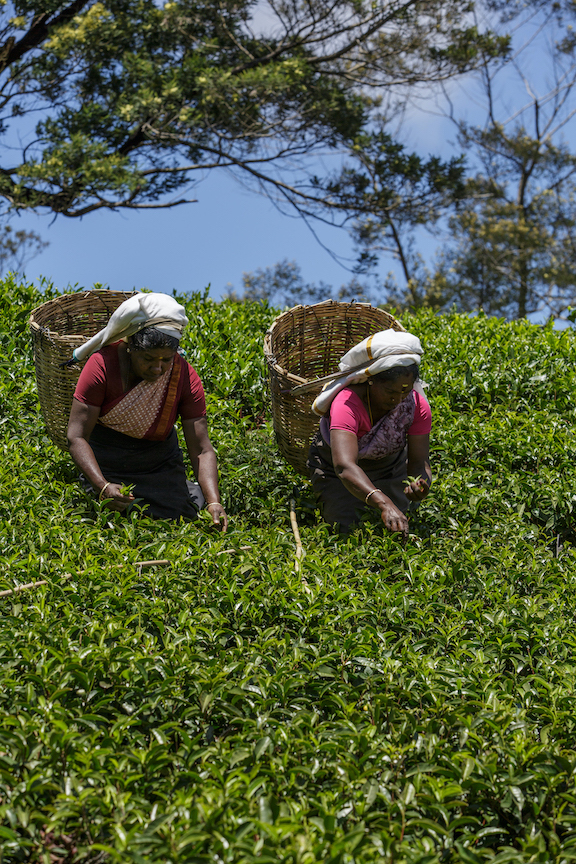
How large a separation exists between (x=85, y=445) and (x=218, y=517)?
0.70 metres

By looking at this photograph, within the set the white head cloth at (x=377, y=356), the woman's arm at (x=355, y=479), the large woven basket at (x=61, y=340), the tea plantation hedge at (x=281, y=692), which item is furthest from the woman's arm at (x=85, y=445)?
the white head cloth at (x=377, y=356)

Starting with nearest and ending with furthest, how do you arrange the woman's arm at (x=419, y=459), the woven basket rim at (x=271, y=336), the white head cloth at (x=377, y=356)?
the white head cloth at (x=377, y=356), the woman's arm at (x=419, y=459), the woven basket rim at (x=271, y=336)

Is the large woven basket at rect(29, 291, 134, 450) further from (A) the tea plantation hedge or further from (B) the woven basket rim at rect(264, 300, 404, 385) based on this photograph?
(B) the woven basket rim at rect(264, 300, 404, 385)

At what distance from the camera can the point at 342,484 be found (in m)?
3.94

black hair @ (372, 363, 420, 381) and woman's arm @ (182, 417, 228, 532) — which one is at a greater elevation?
black hair @ (372, 363, 420, 381)

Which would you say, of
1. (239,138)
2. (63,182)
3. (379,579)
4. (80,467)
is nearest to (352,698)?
(379,579)

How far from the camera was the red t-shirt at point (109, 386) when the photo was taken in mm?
3805

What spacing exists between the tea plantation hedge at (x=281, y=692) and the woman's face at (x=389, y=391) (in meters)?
0.59

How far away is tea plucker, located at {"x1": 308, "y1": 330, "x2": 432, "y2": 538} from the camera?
3.70m

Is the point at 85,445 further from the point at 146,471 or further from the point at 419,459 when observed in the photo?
the point at 419,459

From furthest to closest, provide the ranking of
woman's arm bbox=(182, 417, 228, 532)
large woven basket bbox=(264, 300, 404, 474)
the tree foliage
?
the tree foliage < large woven basket bbox=(264, 300, 404, 474) < woman's arm bbox=(182, 417, 228, 532)

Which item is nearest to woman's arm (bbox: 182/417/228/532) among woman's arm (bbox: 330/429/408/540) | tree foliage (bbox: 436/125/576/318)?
woman's arm (bbox: 330/429/408/540)

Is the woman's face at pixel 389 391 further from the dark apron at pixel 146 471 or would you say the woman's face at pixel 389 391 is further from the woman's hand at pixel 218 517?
the dark apron at pixel 146 471

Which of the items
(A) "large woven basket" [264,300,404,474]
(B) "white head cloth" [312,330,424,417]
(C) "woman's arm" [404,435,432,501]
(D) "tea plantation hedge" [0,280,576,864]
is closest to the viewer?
(D) "tea plantation hedge" [0,280,576,864]
